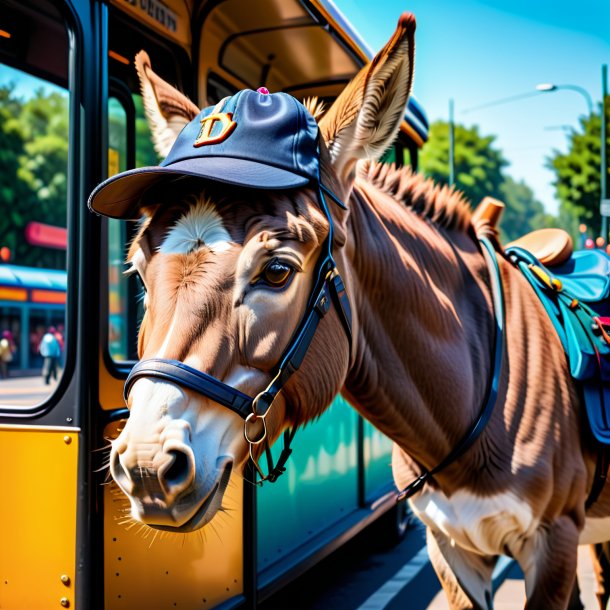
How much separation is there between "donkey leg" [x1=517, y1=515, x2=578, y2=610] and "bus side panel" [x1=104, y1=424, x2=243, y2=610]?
41.7 inches

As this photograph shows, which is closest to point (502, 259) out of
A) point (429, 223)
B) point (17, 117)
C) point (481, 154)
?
point (429, 223)

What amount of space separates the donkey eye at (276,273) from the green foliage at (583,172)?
1392 inches

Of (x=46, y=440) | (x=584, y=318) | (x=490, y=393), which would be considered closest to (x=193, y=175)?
(x=490, y=393)

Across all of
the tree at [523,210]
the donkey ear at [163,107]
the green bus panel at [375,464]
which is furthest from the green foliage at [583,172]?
the tree at [523,210]

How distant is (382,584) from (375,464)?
3.13ft

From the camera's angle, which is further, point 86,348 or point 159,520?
point 86,348

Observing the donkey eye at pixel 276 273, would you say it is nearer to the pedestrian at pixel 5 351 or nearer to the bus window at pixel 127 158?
the bus window at pixel 127 158

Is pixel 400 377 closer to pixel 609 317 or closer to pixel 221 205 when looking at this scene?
pixel 221 205

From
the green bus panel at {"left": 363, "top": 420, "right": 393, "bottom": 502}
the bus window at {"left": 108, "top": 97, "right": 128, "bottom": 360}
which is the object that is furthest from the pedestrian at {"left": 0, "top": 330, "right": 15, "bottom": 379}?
the bus window at {"left": 108, "top": 97, "right": 128, "bottom": 360}

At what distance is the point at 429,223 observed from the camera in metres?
2.57

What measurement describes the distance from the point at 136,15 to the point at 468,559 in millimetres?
2569

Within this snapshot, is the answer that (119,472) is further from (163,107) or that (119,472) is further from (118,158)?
(118,158)

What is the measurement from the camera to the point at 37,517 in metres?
2.62

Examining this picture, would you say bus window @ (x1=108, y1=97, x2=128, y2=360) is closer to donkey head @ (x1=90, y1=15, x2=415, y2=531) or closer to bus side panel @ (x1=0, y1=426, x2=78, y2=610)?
bus side panel @ (x1=0, y1=426, x2=78, y2=610)
